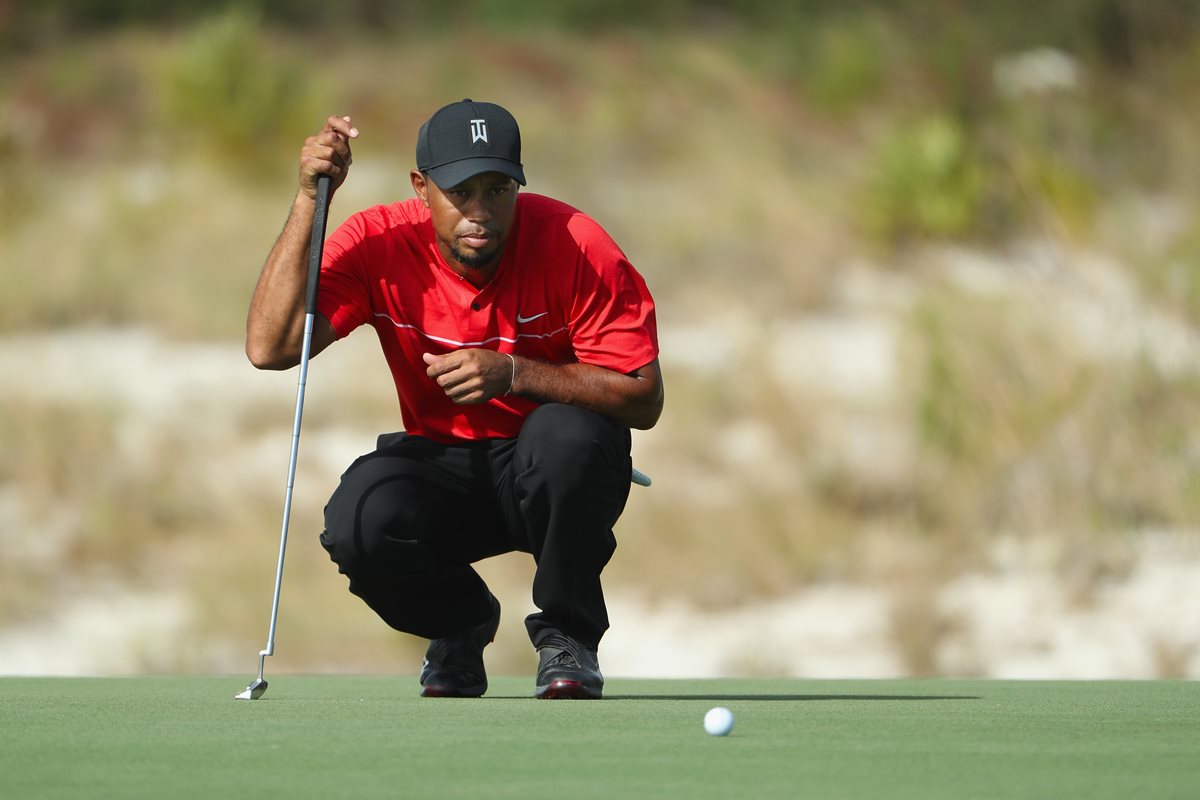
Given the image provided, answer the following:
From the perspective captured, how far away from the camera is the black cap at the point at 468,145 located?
16.1 feet

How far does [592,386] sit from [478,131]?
717 mm

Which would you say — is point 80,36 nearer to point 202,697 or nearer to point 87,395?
point 87,395

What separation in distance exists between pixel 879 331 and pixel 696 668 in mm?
4352

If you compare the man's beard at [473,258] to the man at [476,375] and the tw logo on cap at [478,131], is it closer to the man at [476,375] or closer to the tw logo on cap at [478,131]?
the man at [476,375]

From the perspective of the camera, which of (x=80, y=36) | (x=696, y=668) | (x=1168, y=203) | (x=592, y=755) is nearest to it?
(x=592, y=755)

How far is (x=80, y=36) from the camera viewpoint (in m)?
23.6

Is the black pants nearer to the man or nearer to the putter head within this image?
the man

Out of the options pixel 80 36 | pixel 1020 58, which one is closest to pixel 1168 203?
pixel 1020 58

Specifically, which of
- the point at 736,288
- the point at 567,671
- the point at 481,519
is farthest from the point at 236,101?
the point at 567,671

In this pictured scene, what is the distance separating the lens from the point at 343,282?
520 cm

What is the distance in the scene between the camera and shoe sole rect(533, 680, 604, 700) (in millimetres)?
4902

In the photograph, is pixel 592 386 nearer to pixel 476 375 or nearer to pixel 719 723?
pixel 476 375

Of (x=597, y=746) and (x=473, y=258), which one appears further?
(x=473, y=258)

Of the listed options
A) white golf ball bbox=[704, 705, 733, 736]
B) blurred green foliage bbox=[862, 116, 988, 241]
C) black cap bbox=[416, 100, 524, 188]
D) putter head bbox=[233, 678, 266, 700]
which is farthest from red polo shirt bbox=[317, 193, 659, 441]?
blurred green foliage bbox=[862, 116, 988, 241]
